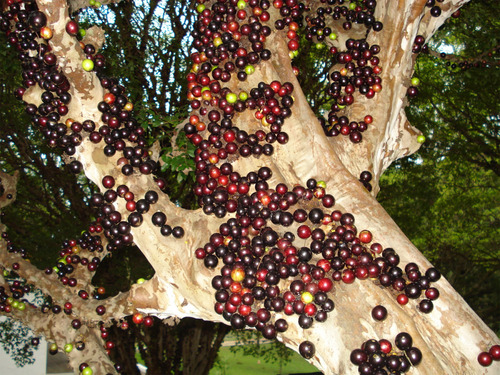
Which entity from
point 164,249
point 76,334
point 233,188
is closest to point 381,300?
point 233,188

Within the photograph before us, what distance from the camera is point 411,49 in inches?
109

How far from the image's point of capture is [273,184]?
236cm

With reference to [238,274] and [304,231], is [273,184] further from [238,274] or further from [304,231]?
[238,274]

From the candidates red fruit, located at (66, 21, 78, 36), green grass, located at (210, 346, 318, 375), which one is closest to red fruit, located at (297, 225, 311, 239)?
red fruit, located at (66, 21, 78, 36)

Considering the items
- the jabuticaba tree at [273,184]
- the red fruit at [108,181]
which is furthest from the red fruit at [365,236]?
the red fruit at [108,181]

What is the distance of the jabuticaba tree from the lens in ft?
6.12

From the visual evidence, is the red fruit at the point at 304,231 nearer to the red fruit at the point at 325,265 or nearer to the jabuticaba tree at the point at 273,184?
the jabuticaba tree at the point at 273,184

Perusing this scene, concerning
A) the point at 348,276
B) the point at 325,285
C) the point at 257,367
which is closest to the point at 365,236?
the point at 348,276

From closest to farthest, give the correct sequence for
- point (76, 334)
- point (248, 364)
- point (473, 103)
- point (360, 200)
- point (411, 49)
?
point (360, 200) → point (411, 49) → point (76, 334) → point (473, 103) → point (248, 364)

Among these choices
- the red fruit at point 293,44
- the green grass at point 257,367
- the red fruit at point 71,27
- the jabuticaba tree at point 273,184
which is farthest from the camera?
the green grass at point 257,367

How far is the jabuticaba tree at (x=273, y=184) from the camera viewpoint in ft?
6.12

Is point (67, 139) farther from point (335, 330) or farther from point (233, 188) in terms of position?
point (335, 330)

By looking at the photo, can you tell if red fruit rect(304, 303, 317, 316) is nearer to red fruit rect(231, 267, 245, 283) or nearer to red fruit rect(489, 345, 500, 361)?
red fruit rect(231, 267, 245, 283)

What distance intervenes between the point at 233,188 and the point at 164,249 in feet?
1.78
